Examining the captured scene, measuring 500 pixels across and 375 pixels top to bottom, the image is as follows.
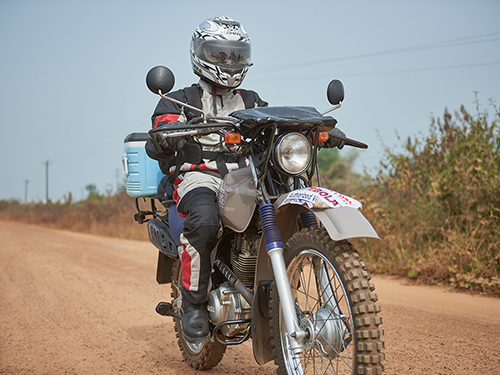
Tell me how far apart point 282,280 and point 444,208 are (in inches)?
246

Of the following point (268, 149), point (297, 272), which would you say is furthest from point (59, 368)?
point (268, 149)

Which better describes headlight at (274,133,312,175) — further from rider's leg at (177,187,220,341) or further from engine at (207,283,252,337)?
engine at (207,283,252,337)

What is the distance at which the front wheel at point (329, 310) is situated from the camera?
2672 millimetres

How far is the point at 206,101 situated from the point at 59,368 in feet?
8.06

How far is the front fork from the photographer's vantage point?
117 inches

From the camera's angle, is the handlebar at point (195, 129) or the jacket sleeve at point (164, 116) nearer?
the handlebar at point (195, 129)

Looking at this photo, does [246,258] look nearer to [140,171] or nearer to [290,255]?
[290,255]

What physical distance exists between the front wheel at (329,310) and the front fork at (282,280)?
0.33 feet

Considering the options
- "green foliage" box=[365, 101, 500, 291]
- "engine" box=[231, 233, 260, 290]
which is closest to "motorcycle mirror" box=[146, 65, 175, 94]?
"engine" box=[231, 233, 260, 290]

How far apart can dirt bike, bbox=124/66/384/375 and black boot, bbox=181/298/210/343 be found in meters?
0.06

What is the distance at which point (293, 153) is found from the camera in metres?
3.21

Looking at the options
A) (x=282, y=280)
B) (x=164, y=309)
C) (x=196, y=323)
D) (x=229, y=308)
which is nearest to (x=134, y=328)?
(x=164, y=309)

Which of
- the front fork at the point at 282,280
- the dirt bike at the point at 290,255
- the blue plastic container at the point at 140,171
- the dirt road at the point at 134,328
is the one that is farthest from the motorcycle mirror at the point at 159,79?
the dirt road at the point at 134,328

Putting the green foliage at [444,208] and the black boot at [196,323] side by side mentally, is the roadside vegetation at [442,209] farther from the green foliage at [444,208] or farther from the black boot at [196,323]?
the black boot at [196,323]
